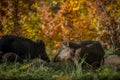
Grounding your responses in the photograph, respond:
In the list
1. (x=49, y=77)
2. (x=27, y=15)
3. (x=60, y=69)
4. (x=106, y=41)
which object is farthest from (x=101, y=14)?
(x=49, y=77)

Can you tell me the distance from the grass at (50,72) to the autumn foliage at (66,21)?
17.2 feet

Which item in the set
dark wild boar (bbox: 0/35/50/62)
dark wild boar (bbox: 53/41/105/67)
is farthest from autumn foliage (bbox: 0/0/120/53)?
dark wild boar (bbox: 0/35/50/62)

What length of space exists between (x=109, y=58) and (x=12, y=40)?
8.56ft

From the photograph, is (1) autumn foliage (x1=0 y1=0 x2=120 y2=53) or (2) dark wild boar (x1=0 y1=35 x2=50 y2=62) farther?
(1) autumn foliage (x1=0 y1=0 x2=120 y2=53)

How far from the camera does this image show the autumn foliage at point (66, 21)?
541 inches

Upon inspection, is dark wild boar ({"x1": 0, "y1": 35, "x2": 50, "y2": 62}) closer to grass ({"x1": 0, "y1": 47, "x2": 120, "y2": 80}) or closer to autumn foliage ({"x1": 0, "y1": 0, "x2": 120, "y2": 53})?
grass ({"x1": 0, "y1": 47, "x2": 120, "y2": 80})

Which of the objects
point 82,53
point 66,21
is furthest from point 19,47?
point 66,21

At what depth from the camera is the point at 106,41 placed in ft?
46.5

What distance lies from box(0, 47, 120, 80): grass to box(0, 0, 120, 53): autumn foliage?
17.2 feet

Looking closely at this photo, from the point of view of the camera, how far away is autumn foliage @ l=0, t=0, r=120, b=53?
13734 millimetres

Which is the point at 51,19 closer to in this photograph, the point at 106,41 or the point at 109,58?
the point at 106,41

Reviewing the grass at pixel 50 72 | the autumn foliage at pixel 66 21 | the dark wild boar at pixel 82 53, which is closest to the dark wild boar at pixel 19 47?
the dark wild boar at pixel 82 53

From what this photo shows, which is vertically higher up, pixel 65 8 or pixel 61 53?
pixel 65 8

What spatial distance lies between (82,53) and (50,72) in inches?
69.8
